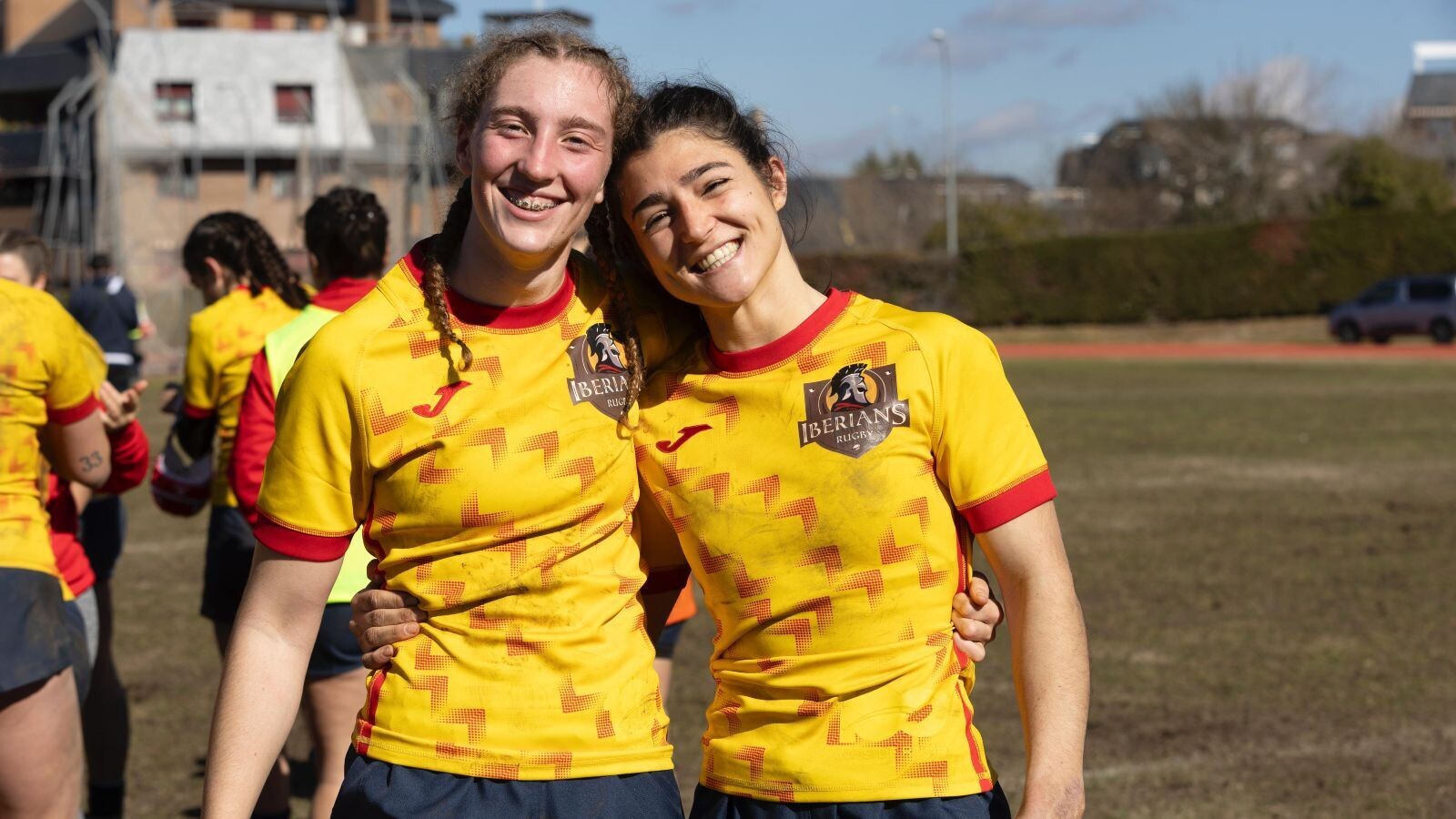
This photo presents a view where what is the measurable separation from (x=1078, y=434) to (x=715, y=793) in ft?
51.7

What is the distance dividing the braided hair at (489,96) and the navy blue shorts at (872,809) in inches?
28.4

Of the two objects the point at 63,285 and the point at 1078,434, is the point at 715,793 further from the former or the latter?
the point at 63,285

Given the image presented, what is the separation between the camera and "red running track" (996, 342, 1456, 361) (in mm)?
33094

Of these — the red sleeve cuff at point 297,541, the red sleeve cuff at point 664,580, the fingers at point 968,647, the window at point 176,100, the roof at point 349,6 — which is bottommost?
the fingers at point 968,647

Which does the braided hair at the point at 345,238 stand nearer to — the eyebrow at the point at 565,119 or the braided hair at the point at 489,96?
the braided hair at the point at 489,96

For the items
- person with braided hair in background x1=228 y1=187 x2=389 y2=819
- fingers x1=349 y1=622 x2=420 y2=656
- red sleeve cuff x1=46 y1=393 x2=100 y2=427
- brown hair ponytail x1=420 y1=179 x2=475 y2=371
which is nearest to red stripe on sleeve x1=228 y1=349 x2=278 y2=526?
person with braided hair in background x1=228 y1=187 x2=389 y2=819

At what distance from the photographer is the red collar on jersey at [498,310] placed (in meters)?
2.56

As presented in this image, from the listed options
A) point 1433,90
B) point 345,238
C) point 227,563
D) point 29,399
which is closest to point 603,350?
point 29,399

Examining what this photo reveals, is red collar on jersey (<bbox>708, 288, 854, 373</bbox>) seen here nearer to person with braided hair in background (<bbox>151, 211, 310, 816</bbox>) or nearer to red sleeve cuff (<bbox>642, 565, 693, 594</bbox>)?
red sleeve cuff (<bbox>642, 565, 693, 594</bbox>)

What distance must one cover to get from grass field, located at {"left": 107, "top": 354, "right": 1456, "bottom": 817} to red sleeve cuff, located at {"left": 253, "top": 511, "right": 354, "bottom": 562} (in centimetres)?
377

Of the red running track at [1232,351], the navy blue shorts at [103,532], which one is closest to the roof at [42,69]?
the red running track at [1232,351]

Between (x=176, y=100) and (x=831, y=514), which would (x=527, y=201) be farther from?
(x=176, y=100)

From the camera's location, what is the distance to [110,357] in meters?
15.8

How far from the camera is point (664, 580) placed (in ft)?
9.13
